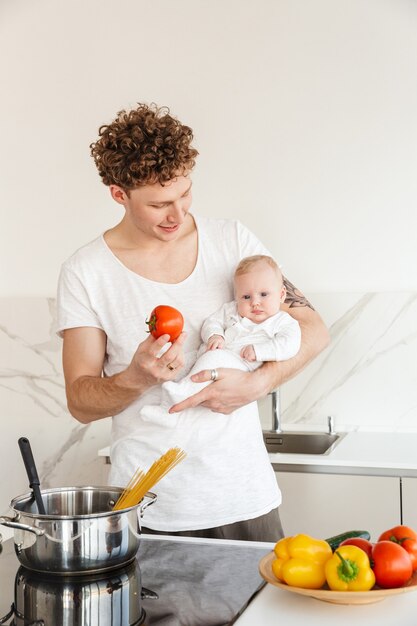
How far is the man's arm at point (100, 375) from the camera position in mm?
1743

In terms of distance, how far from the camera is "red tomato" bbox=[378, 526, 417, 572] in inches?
50.4

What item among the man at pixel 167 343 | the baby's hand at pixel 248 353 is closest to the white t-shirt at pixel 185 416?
the man at pixel 167 343

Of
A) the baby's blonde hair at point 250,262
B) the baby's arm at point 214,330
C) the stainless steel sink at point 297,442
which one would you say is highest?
the baby's blonde hair at point 250,262

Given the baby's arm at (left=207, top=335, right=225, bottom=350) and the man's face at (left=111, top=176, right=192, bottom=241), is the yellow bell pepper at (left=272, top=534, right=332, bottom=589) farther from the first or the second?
the man's face at (left=111, top=176, right=192, bottom=241)

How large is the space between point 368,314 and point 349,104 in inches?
30.8

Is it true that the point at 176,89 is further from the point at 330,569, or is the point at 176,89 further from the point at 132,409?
the point at 330,569

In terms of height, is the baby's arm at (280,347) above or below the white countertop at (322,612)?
above

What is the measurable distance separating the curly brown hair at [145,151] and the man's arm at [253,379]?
0.46 m

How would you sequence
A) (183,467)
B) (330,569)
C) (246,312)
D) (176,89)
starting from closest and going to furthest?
(330,569)
(183,467)
(246,312)
(176,89)

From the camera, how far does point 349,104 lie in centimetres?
314

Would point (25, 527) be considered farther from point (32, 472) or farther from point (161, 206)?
point (161, 206)

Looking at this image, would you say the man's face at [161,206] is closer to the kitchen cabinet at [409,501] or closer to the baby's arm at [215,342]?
the baby's arm at [215,342]

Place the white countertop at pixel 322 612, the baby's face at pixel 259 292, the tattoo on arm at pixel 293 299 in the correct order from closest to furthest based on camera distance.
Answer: the white countertop at pixel 322 612 → the baby's face at pixel 259 292 → the tattoo on arm at pixel 293 299

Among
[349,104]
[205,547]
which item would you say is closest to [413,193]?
[349,104]
